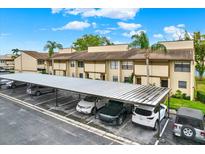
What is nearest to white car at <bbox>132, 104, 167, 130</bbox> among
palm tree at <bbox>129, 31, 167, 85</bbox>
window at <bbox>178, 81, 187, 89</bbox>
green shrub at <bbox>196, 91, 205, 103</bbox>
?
palm tree at <bbox>129, 31, 167, 85</bbox>

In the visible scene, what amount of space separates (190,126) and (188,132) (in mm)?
389

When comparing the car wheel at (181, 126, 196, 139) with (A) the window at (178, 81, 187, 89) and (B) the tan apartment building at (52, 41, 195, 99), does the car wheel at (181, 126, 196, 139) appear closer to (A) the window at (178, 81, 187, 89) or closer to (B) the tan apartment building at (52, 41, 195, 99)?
(B) the tan apartment building at (52, 41, 195, 99)

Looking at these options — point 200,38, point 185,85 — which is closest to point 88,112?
point 185,85

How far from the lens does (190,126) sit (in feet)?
34.1

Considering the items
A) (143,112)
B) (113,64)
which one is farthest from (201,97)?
(113,64)

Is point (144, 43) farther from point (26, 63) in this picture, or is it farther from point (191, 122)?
point (26, 63)

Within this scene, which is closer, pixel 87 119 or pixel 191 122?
pixel 191 122

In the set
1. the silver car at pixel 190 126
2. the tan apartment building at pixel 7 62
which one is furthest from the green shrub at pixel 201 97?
the tan apartment building at pixel 7 62

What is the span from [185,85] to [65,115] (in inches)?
632

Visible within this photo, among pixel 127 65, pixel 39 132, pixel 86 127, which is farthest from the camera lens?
pixel 127 65

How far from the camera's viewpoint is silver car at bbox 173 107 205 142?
1018 centimetres

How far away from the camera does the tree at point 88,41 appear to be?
60062mm
